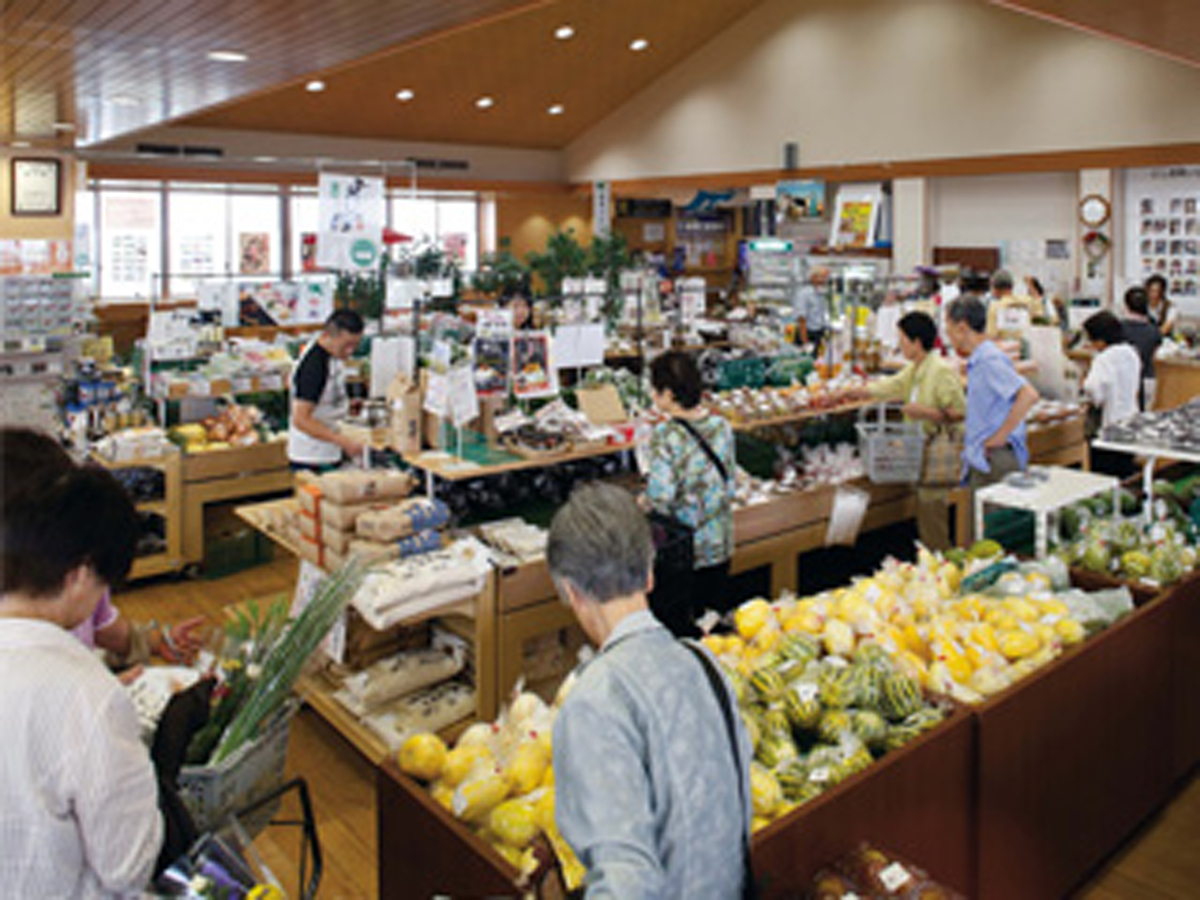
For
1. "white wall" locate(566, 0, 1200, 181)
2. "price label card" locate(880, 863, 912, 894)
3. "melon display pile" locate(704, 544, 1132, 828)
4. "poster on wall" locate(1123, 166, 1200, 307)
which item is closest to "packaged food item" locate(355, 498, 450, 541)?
"melon display pile" locate(704, 544, 1132, 828)

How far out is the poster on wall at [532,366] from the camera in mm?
5004

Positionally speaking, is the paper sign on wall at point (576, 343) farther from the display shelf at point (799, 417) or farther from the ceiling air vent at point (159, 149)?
the ceiling air vent at point (159, 149)

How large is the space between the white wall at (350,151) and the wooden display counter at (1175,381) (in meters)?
10.4

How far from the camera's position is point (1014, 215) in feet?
43.9

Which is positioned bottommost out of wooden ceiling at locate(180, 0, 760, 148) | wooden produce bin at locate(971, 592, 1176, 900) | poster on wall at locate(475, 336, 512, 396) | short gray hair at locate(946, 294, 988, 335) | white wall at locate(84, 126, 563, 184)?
wooden produce bin at locate(971, 592, 1176, 900)

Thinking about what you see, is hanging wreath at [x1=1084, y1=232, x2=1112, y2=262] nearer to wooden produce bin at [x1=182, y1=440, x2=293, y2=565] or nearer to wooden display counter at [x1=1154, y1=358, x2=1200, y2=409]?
wooden display counter at [x1=1154, y1=358, x2=1200, y2=409]

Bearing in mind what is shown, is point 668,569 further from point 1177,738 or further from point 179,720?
point 179,720

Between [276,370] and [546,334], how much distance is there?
3.22 m

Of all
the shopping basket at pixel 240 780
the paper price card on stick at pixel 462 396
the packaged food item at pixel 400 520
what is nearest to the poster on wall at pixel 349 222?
the paper price card on stick at pixel 462 396

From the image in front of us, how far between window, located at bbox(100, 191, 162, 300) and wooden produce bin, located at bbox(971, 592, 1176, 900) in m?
15.0

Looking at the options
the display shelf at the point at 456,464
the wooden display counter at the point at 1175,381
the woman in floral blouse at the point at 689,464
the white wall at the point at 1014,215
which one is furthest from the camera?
the white wall at the point at 1014,215

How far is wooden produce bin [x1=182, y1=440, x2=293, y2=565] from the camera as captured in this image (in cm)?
650

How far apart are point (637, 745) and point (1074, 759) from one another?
82.4 inches

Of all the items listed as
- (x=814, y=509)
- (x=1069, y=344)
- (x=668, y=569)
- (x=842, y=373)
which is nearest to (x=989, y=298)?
(x=842, y=373)
